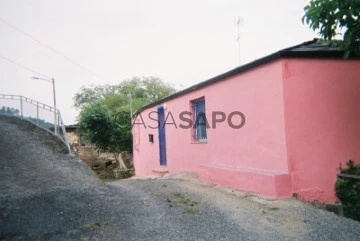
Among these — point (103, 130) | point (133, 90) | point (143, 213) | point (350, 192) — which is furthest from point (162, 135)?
point (133, 90)

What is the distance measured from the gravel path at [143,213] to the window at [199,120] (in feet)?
6.37

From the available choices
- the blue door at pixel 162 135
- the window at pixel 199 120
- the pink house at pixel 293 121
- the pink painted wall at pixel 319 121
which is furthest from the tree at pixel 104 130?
the pink painted wall at pixel 319 121

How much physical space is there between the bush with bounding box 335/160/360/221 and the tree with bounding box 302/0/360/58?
7.15 ft

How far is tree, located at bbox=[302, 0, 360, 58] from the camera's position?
4637 millimetres

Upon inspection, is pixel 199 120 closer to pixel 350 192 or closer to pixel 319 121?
pixel 319 121

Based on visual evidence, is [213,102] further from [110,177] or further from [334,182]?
[110,177]

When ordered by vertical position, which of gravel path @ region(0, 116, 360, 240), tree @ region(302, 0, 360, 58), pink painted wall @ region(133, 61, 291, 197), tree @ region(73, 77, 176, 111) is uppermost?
tree @ region(73, 77, 176, 111)

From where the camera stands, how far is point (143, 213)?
525 centimetres

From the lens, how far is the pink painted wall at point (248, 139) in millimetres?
5832

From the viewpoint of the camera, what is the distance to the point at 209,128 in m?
8.45

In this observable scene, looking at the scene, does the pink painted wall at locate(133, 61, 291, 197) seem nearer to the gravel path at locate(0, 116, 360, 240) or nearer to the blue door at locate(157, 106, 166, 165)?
the gravel path at locate(0, 116, 360, 240)

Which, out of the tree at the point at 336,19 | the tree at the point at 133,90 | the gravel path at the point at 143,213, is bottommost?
the gravel path at the point at 143,213

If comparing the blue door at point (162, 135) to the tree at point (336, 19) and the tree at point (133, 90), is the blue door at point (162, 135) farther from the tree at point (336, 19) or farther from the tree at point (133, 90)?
the tree at point (133, 90)

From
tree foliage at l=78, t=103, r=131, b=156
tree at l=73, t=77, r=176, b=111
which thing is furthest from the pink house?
tree at l=73, t=77, r=176, b=111
